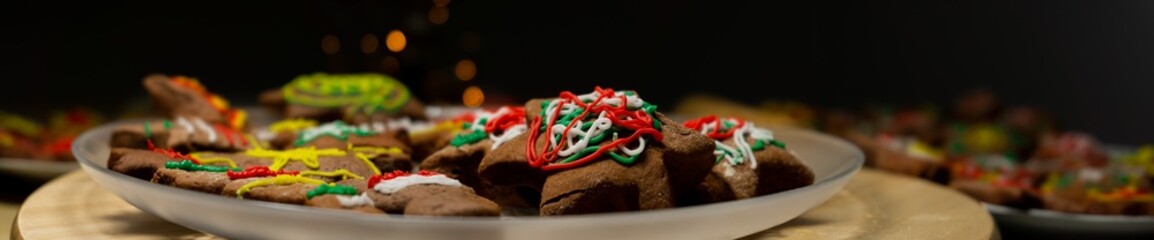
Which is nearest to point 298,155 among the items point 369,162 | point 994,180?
point 369,162

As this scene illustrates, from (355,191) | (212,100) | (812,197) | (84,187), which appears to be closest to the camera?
(355,191)

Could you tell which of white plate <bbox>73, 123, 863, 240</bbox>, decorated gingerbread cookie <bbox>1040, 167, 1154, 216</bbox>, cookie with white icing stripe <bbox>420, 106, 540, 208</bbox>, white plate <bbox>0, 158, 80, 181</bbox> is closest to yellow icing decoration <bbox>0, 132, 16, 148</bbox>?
white plate <bbox>0, 158, 80, 181</bbox>

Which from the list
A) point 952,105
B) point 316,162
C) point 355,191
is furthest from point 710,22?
point 355,191

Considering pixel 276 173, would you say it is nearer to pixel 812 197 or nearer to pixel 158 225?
pixel 158 225

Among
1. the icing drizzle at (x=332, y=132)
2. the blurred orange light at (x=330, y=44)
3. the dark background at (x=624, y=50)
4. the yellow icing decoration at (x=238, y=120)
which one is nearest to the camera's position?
the icing drizzle at (x=332, y=132)

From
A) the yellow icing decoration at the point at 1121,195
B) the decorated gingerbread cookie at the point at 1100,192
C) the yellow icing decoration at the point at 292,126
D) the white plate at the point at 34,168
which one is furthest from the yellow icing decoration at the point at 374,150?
the yellow icing decoration at the point at 1121,195

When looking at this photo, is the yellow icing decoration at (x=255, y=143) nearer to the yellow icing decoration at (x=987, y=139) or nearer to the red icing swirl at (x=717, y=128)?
the red icing swirl at (x=717, y=128)

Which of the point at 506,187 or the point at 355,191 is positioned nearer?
the point at 355,191
